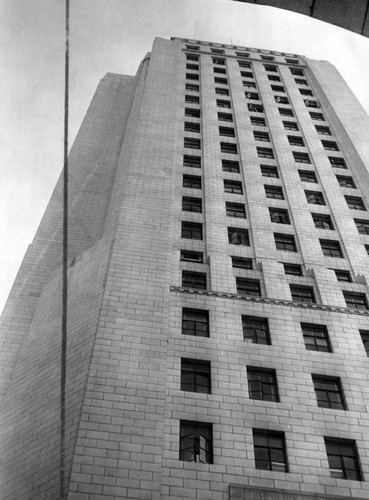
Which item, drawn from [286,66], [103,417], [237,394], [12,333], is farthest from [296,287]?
[286,66]

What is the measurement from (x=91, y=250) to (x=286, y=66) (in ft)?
123

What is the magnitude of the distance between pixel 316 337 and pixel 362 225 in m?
11.7

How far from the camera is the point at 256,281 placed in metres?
26.6

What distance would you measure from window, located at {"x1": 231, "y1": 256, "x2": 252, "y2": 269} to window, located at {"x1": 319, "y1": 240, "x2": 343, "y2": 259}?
508 cm

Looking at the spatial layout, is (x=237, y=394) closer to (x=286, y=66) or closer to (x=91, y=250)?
(x=91, y=250)

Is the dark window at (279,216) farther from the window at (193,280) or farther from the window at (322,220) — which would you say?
the window at (193,280)

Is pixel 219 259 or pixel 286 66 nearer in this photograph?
pixel 219 259

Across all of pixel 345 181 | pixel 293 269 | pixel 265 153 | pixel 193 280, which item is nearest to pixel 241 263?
pixel 293 269

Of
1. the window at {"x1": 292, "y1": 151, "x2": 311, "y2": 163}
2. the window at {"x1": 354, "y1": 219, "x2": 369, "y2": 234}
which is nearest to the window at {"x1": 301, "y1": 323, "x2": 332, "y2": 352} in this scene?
the window at {"x1": 354, "y1": 219, "x2": 369, "y2": 234}

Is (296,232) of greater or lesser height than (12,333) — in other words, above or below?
above

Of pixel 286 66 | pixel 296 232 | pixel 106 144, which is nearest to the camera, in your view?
pixel 296 232

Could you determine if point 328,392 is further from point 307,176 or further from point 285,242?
point 307,176

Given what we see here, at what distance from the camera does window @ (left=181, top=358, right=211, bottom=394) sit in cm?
2044

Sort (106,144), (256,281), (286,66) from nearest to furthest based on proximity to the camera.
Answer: (256,281) < (106,144) < (286,66)
